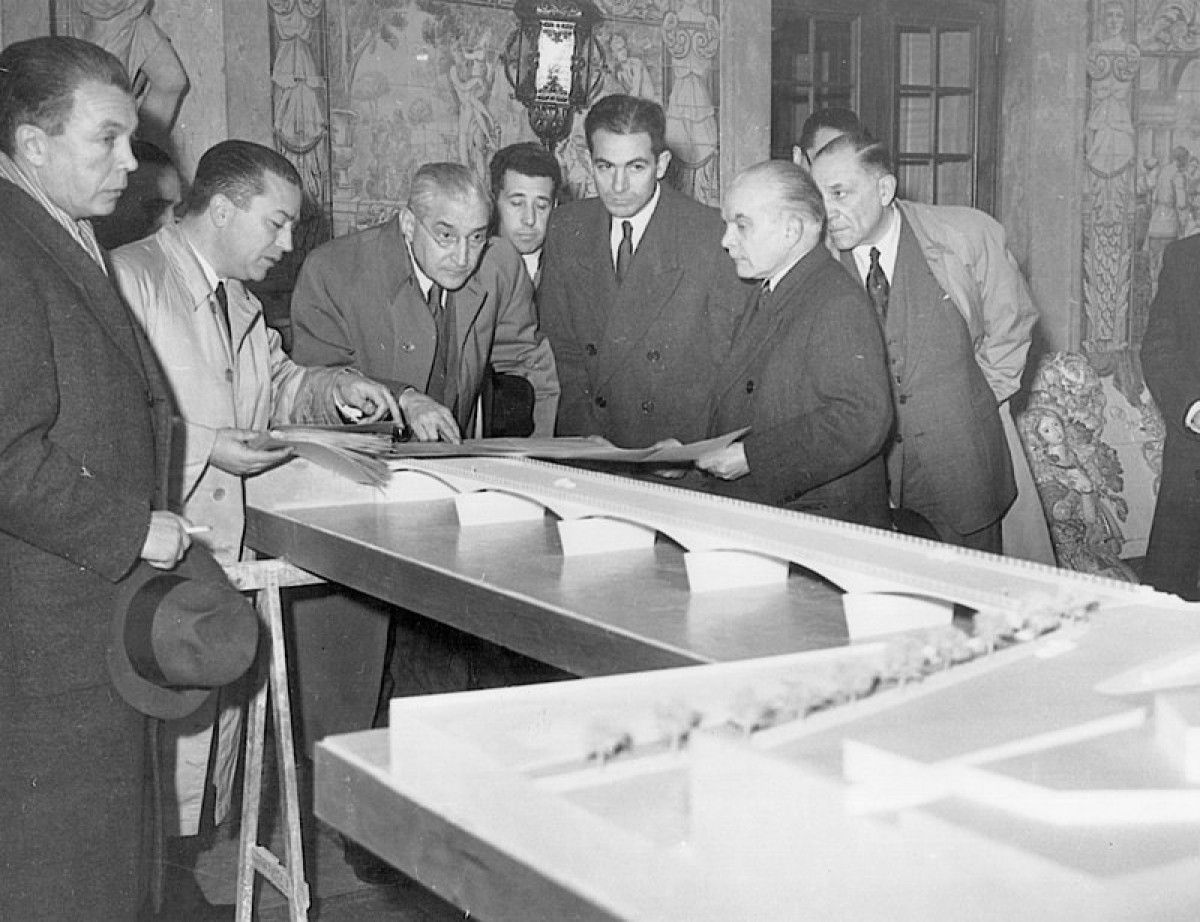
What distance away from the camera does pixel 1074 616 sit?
148cm

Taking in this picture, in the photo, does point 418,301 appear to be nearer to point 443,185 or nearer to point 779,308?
point 443,185

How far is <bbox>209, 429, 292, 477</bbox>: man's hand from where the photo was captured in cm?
272

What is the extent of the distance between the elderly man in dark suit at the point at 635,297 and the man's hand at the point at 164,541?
2.34m

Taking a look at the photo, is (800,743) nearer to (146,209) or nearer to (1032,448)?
(146,209)

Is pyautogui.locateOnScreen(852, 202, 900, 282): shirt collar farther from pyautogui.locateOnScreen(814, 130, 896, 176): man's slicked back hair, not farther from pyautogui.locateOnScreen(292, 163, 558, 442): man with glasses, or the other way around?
pyautogui.locateOnScreen(292, 163, 558, 442): man with glasses

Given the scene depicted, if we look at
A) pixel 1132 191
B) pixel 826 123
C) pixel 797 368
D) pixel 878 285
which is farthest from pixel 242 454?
pixel 1132 191

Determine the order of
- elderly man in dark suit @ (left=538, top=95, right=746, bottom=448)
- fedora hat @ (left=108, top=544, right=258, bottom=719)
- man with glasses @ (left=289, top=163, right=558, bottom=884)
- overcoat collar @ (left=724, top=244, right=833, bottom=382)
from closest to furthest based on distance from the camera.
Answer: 1. fedora hat @ (left=108, top=544, right=258, bottom=719)
2. overcoat collar @ (left=724, top=244, right=833, bottom=382)
3. man with glasses @ (left=289, top=163, right=558, bottom=884)
4. elderly man in dark suit @ (left=538, top=95, right=746, bottom=448)

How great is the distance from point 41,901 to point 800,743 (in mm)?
1512

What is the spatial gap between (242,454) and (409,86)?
316 centimetres

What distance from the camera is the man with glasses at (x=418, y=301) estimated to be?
3699mm

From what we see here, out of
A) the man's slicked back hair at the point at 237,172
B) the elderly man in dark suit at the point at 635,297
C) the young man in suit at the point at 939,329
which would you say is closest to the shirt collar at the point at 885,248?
the young man in suit at the point at 939,329

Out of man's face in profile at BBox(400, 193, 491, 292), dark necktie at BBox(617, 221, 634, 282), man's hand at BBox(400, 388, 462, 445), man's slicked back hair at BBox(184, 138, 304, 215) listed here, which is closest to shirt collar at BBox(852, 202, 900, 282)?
dark necktie at BBox(617, 221, 634, 282)

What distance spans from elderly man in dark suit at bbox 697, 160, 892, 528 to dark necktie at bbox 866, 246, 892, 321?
1.16m

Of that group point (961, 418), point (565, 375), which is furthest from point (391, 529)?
point (961, 418)
